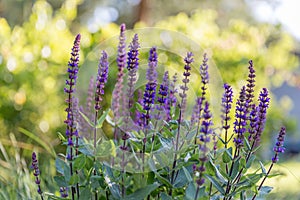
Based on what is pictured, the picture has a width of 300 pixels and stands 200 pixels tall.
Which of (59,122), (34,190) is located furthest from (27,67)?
(34,190)

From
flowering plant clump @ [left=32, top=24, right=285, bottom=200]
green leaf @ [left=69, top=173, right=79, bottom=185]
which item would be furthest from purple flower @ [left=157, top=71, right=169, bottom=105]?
green leaf @ [left=69, top=173, right=79, bottom=185]

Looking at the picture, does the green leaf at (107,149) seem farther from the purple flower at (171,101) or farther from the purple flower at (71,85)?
the purple flower at (171,101)

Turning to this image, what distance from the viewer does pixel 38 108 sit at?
3.29m

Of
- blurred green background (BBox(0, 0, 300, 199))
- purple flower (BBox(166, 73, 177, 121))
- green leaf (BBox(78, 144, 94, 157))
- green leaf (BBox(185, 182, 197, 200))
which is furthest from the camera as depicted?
blurred green background (BBox(0, 0, 300, 199))

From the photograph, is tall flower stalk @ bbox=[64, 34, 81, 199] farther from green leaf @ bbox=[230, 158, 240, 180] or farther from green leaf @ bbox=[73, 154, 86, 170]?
green leaf @ bbox=[230, 158, 240, 180]

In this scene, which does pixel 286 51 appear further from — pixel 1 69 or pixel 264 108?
pixel 264 108

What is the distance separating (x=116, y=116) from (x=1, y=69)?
228cm

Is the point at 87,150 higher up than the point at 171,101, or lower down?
lower down

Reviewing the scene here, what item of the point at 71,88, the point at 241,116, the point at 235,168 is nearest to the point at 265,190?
the point at 235,168

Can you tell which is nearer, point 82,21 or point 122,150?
point 122,150

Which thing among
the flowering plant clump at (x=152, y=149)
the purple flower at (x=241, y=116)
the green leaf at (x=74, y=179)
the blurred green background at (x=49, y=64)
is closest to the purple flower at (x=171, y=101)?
the flowering plant clump at (x=152, y=149)

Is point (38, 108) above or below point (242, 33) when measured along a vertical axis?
below

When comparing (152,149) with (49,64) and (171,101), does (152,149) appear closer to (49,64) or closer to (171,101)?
(171,101)

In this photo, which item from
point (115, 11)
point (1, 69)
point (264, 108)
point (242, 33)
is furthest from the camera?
point (115, 11)
